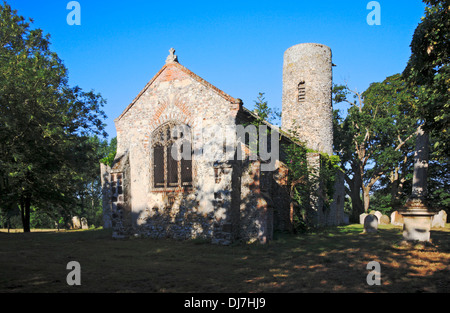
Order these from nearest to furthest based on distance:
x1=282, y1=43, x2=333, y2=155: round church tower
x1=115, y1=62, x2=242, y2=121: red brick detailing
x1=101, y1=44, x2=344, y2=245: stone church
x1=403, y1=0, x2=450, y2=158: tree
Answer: x1=403, y1=0, x2=450, y2=158: tree < x1=101, y1=44, x2=344, y2=245: stone church < x1=115, y1=62, x2=242, y2=121: red brick detailing < x1=282, y1=43, x2=333, y2=155: round church tower

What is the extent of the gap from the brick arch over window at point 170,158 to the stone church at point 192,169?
0.15 ft

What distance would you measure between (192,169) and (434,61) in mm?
9675

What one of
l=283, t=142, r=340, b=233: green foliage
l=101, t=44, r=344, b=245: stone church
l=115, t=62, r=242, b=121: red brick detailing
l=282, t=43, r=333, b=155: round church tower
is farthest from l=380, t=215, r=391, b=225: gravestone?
l=115, t=62, r=242, b=121: red brick detailing

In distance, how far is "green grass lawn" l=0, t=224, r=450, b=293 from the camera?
6.58 m

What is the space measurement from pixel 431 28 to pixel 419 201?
5.74 meters

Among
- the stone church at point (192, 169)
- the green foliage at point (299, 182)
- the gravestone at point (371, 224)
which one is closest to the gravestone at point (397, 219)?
the gravestone at point (371, 224)

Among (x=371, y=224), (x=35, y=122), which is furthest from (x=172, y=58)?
(x=371, y=224)

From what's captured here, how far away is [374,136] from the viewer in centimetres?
3259

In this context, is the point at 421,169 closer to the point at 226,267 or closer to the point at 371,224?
the point at 371,224

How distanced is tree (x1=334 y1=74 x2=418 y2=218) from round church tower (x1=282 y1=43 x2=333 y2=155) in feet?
30.9

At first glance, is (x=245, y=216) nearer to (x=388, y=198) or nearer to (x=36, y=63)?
(x=36, y=63)

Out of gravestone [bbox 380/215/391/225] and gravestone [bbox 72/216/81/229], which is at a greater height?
gravestone [bbox 380/215/391/225]

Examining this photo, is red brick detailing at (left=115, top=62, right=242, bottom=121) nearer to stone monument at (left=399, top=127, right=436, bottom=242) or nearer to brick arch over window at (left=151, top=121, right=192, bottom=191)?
brick arch over window at (left=151, top=121, right=192, bottom=191)
